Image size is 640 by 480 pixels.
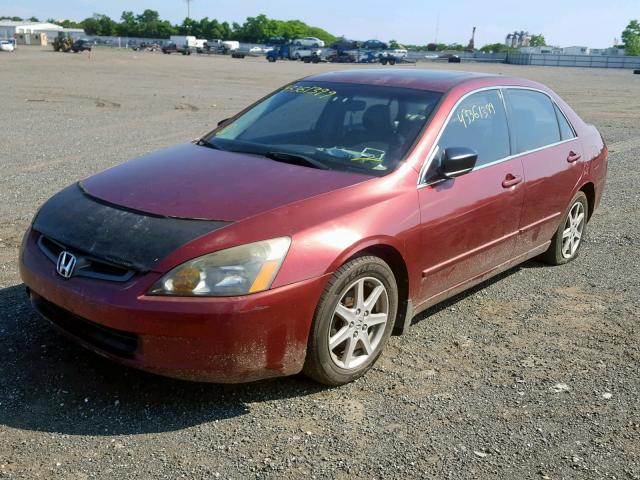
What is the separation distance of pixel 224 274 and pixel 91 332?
795mm

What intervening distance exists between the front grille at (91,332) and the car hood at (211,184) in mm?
630

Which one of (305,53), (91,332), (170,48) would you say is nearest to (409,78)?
(91,332)

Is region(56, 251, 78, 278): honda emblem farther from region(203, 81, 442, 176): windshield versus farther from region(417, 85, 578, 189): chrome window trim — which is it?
region(417, 85, 578, 189): chrome window trim

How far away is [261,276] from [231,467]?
2.81ft

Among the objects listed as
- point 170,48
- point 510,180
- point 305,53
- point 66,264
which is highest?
point 305,53

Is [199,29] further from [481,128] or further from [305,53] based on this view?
[481,128]

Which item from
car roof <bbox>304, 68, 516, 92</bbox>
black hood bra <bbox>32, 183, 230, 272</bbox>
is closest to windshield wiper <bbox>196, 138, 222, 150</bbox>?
car roof <bbox>304, 68, 516, 92</bbox>

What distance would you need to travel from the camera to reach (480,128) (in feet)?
15.2

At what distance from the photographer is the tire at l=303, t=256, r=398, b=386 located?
3400 millimetres

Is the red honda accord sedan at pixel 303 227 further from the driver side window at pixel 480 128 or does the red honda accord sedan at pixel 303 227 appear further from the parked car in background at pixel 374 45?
the parked car in background at pixel 374 45

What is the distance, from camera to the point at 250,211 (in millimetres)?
3402

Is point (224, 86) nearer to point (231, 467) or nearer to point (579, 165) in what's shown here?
point (579, 165)

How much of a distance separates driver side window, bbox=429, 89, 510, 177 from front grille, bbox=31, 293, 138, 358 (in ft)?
6.92

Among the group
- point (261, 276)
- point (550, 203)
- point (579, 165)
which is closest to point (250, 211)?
point (261, 276)
